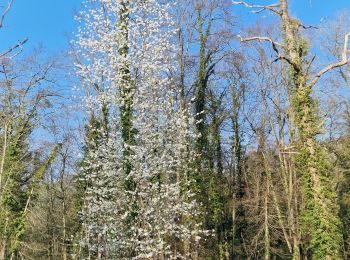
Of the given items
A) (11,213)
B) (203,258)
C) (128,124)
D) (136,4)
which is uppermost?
(136,4)

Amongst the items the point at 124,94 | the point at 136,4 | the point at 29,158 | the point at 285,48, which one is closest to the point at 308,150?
the point at 285,48

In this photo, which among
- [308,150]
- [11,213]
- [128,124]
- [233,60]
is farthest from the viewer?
[233,60]

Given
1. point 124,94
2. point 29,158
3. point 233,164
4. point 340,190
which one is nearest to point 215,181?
point 233,164

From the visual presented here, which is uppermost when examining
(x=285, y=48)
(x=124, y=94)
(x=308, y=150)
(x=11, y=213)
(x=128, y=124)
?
(x=285, y=48)

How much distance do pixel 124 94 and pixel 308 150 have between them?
5830mm

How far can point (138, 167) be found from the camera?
1220 centimetres

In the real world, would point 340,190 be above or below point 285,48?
below

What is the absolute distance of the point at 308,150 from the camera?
12.2 metres

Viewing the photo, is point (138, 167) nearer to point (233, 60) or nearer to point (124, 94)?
point (124, 94)

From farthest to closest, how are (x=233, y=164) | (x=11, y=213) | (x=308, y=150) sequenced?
(x=233, y=164)
(x=11, y=213)
(x=308, y=150)

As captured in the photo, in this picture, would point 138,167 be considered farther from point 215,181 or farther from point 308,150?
point 215,181

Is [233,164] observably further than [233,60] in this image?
Yes

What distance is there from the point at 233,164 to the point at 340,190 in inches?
256

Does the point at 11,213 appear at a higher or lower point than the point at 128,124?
lower
